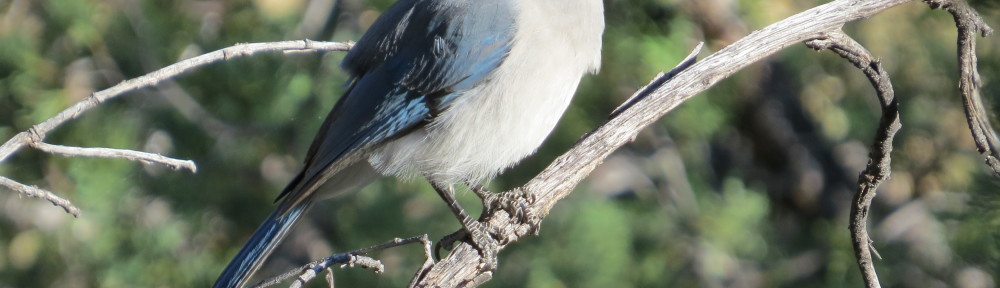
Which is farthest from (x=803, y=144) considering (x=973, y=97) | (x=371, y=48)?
(x=973, y=97)

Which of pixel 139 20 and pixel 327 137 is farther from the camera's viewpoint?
pixel 139 20

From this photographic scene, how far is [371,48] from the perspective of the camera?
315cm

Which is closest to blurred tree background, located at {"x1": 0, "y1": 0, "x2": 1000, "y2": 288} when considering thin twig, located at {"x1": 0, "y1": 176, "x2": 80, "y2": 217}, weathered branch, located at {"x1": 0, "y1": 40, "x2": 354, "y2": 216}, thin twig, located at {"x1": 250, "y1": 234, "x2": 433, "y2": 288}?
thin twig, located at {"x1": 250, "y1": 234, "x2": 433, "y2": 288}

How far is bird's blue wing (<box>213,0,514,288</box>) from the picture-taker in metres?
2.91

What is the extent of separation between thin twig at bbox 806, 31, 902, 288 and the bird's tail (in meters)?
1.38

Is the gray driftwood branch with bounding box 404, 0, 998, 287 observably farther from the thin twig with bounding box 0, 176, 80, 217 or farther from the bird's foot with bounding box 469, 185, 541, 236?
the thin twig with bounding box 0, 176, 80, 217

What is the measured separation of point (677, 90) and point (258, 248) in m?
1.16

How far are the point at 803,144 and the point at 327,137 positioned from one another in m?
2.82

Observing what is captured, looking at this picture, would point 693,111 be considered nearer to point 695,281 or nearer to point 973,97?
point 695,281

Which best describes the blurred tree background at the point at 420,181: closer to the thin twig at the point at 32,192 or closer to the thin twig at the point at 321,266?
the thin twig at the point at 321,266

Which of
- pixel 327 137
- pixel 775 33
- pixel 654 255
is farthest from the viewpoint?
pixel 654 255

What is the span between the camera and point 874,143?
92.0 inches

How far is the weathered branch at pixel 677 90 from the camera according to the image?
2334 mm

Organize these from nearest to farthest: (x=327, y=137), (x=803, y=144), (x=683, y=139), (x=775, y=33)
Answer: (x=775, y=33) → (x=327, y=137) → (x=683, y=139) → (x=803, y=144)
